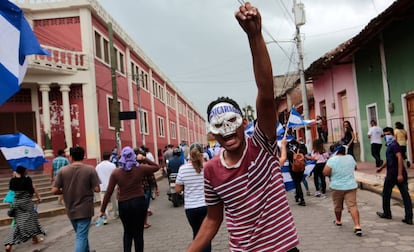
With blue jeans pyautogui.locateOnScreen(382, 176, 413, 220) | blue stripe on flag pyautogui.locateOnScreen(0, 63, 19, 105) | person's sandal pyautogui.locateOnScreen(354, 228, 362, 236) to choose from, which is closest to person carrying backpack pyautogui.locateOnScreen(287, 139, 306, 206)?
blue jeans pyautogui.locateOnScreen(382, 176, 413, 220)

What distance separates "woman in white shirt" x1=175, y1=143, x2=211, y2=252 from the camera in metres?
5.21

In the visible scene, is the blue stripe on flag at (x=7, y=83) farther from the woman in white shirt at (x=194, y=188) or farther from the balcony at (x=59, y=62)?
the balcony at (x=59, y=62)

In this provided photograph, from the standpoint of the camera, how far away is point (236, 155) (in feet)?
7.22

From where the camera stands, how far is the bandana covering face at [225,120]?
219 cm

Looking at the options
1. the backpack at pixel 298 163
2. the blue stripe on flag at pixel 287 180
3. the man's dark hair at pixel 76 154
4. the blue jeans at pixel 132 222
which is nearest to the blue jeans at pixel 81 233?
the blue jeans at pixel 132 222

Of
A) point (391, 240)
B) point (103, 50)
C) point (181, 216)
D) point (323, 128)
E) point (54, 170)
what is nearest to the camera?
point (391, 240)

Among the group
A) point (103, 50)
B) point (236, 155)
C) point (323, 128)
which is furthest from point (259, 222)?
point (103, 50)

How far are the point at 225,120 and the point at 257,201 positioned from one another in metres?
0.48

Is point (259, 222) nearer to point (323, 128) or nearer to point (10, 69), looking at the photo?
point (10, 69)

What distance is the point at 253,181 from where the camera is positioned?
211cm

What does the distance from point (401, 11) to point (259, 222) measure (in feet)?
35.5

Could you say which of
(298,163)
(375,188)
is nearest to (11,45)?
(298,163)

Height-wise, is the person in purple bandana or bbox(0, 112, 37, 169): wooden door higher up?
bbox(0, 112, 37, 169): wooden door

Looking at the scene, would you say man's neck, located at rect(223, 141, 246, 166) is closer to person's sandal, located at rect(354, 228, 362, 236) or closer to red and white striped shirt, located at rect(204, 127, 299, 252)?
red and white striped shirt, located at rect(204, 127, 299, 252)
